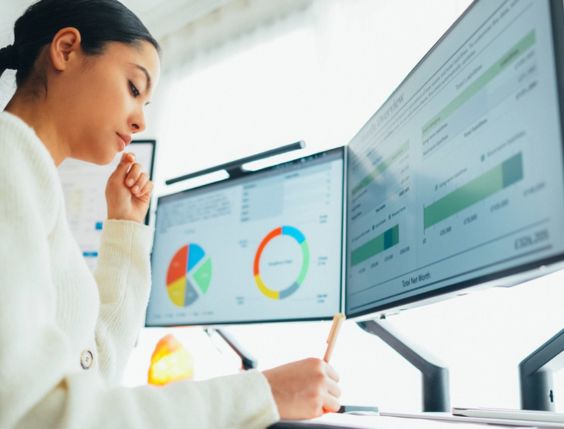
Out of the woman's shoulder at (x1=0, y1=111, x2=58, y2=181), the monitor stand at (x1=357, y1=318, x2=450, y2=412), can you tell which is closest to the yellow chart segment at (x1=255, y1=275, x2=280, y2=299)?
the monitor stand at (x1=357, y1=318, x2=450, y2=412)

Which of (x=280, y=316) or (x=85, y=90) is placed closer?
(x=85, y=90)

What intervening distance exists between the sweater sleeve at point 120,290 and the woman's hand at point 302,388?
47 centimetres

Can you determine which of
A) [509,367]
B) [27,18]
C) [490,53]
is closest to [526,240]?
[490,53]

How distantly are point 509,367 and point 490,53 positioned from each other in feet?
2.21

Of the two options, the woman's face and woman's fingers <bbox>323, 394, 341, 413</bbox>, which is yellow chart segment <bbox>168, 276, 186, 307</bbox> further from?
woman's fingers <bbox>323, 394, 341, 413</bbox>

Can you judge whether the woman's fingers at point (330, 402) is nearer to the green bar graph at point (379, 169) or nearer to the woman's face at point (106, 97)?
the green bar graph at point (379, 169)

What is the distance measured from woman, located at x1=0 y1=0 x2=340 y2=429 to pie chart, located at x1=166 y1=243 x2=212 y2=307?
290mm

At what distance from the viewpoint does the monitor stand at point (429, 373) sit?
1.07 meters

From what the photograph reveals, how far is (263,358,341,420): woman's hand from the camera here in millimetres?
625

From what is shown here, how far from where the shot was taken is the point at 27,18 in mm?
997

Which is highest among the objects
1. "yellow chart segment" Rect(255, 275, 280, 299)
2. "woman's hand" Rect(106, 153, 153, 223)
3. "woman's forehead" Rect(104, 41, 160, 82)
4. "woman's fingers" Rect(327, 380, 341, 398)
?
"woman's forehead" Rect(104, 41, 160, 82)

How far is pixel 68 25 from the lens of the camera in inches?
37.7

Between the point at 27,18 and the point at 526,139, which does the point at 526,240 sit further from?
the point at 27,18

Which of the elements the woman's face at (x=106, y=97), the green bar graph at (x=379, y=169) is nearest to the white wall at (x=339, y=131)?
the green bar graph at (x=379, y=169)
